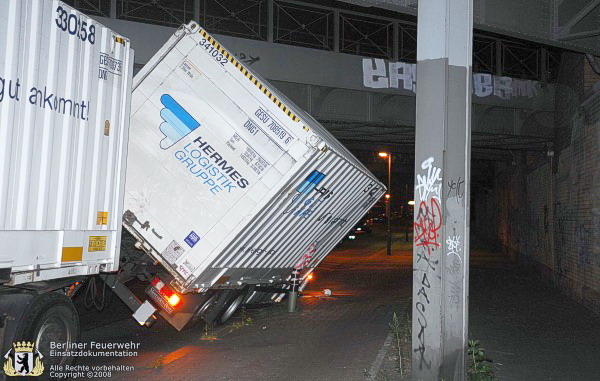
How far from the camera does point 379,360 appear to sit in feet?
27.3

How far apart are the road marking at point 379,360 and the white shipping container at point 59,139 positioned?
11.1ft

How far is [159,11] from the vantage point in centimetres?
1966

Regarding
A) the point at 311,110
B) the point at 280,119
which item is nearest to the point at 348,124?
the point at 311,110

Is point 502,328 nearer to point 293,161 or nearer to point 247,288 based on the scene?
point 247,288

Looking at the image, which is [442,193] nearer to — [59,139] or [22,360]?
[59,139]

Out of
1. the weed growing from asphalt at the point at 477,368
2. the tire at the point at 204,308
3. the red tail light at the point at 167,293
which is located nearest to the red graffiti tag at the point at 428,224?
the weed growing from asphalt at the point at 477,368

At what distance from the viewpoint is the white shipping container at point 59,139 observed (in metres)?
6.00

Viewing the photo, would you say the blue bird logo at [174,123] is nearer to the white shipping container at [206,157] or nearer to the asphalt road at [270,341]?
the white shipping container at [206,157]

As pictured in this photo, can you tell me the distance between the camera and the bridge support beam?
658cm

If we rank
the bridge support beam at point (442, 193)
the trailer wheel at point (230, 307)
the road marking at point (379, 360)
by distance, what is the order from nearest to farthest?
1. the bridge support beam at point (442, 193)
2. the road marking at point (379, 360)
3. the trailer wheel at point (230, 307)

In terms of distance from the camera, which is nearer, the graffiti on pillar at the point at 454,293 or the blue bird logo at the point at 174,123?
the graffiti on pillar at the point at 454,293

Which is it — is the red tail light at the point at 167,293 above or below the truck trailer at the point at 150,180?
below

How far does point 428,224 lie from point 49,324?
410cm

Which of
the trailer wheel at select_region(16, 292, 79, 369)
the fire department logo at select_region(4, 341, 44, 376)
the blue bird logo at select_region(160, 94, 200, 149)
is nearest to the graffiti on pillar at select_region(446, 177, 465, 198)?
the blue bird logo at select_region(160, 94, 200, 149)
